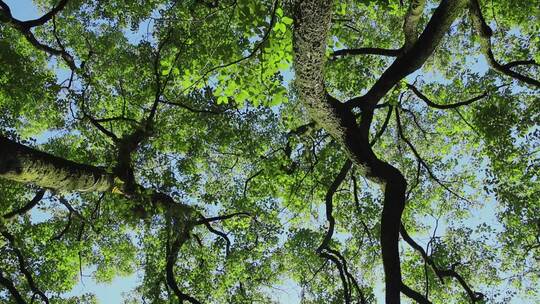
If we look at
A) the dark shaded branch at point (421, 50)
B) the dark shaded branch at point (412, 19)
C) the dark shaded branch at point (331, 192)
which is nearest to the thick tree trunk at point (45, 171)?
the dark shaded branch at point (421, 50)

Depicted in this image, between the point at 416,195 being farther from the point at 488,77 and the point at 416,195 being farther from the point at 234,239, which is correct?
the point at 234,239

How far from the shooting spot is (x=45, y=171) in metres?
6.18

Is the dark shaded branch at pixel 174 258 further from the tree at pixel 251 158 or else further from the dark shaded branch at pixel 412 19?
the dark shaded branch at pixel 412 19

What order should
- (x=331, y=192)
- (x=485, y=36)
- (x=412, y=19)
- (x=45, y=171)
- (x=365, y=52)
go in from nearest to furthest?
(x=45, y=171) < (x=412, y=19) < (x=485, y=36) < (x=365, y=52) < (x=331, y=192)

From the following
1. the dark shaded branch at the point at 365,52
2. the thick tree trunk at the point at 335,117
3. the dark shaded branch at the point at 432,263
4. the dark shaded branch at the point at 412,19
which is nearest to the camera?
the thick tree trunk at the point at 335,117

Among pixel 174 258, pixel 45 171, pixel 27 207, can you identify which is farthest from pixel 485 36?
pixel 27 207

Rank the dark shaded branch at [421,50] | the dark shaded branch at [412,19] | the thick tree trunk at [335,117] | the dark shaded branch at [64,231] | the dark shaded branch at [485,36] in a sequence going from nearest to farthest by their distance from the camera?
the thick tree trunk at [335,117]
the dark shaded branch at [412,19]
the dark shaded branch at [421,50]
the dark shaded branch at [485,36]
the dark shaded branch at [64,231]

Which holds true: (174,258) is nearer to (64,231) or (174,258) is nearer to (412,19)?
(64,231)

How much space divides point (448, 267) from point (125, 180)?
903 cm

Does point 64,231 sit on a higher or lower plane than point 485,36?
lower

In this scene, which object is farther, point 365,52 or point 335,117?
point 365,52

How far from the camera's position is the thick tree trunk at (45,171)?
5520 mm

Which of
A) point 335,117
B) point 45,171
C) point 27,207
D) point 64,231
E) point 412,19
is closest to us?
point 45,171

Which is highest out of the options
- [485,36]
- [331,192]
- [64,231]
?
[485,36]
